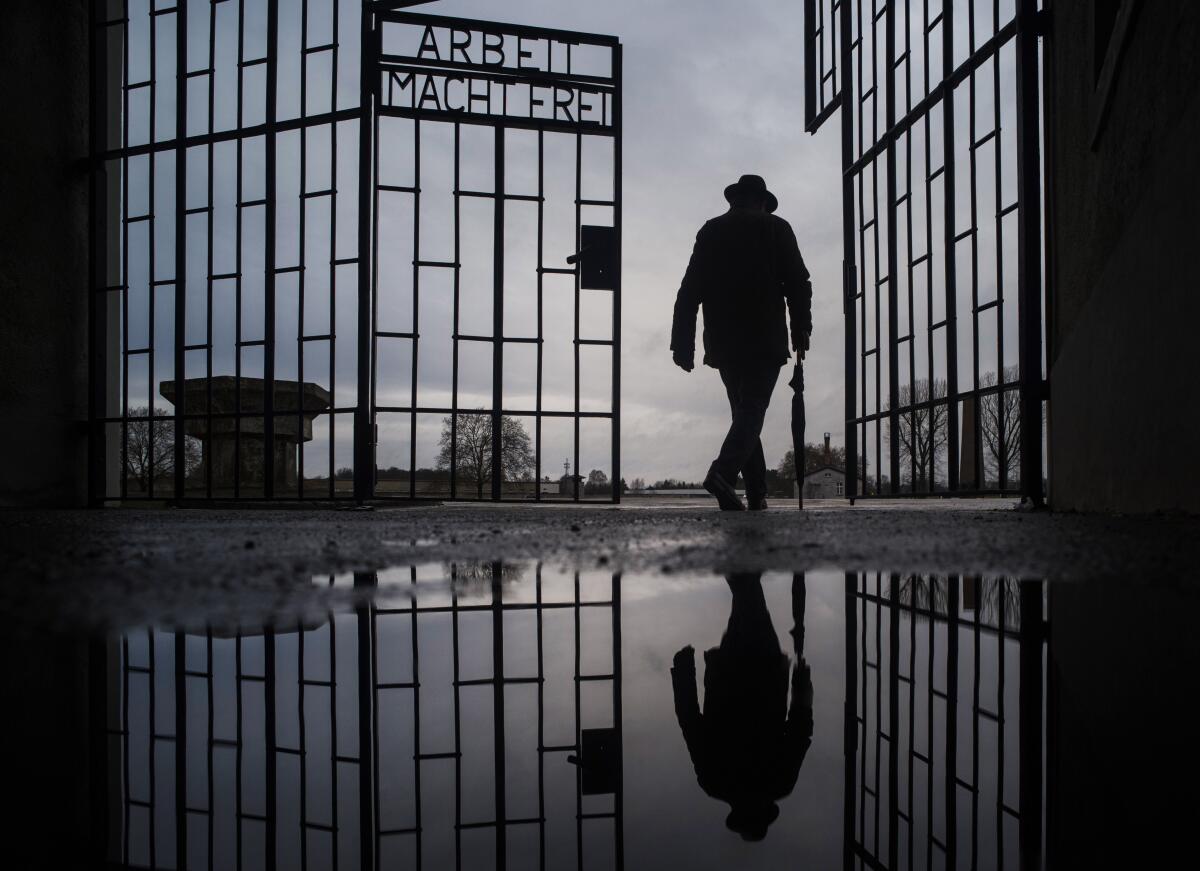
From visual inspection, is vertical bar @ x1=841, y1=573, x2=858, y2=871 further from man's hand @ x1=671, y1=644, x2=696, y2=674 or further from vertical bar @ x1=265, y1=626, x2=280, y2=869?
vertical bar @ x1=265, y1=626, x2=280, y2=869

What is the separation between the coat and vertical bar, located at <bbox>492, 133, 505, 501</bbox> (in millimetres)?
1934

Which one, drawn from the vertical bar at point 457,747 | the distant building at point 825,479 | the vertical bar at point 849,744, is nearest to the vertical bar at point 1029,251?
the vertical bar at point 849,744

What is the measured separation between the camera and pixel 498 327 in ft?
22.1

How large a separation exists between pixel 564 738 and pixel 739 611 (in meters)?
0.47

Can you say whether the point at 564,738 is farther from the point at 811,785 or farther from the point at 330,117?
the point at 330,117

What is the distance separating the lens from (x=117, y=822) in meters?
0.51

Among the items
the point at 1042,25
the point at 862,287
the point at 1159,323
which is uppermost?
the point at 1042,25

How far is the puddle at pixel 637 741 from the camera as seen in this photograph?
1.59 feet

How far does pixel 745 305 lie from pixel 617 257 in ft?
6.87

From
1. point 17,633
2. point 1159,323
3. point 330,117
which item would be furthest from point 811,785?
point 330,117

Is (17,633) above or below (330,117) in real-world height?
below

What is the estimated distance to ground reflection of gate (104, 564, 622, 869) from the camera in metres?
0.49

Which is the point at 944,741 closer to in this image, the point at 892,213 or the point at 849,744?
the point at 849,744

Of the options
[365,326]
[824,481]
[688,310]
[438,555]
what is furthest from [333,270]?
[824,481]
